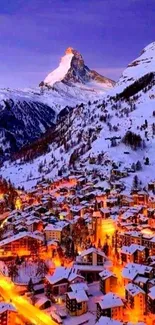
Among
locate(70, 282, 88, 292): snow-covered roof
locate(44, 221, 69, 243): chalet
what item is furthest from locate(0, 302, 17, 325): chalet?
locate(44, 221, 69, 243): chalet

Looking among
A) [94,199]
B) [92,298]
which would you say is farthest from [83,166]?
[92,298]

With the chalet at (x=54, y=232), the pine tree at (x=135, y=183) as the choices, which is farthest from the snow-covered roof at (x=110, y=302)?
the pine tree at (x=135, y=183)

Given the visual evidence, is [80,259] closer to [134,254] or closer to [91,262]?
[91,262]

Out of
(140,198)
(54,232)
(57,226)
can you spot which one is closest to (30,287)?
(54,232)

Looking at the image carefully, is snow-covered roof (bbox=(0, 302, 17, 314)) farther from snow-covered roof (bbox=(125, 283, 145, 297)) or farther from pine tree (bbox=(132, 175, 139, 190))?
pine tree (bbox=(132, 175, 139, 190))

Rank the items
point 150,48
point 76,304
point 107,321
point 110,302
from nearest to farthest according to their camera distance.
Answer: point 107,321, point 110,302, point 76,304, point 150,48

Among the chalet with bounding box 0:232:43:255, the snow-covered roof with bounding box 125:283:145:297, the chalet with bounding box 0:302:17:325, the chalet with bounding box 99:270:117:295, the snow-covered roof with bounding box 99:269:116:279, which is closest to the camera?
the chalet with bounding box 0:302:17:325

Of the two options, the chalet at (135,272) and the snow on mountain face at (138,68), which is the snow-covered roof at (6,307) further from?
the snow on mountain face at (138,68)
